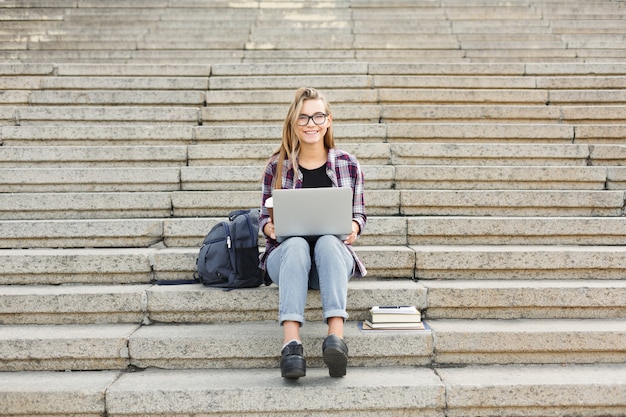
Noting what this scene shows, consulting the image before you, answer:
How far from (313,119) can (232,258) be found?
3.07ft

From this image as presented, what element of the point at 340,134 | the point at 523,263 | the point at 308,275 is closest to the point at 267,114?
the point at 340,134

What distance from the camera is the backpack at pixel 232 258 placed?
2904mm

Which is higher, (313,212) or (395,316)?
(313,212)

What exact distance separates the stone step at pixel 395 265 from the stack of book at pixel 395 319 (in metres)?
0.43

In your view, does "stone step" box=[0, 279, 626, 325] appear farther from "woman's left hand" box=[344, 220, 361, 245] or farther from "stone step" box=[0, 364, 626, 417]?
"stone step" box=[0, 364, 626, 417]

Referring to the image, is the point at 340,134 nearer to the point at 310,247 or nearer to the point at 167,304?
the point at 310,247

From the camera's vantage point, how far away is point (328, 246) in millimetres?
2523

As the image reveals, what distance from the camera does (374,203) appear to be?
367 centimetres

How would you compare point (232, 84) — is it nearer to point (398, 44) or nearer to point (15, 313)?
point (398, 44)

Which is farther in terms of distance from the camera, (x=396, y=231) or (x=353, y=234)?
(x=396, y=231)

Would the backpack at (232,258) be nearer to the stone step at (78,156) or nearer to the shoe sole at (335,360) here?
the shoe sole at (335,360)

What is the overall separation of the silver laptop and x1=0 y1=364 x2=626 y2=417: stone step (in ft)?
2.46

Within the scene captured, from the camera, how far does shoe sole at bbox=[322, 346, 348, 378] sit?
2314 millimetres

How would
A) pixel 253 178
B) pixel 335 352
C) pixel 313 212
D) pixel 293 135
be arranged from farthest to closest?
pixel 253 178
pixel 293 135
pixel 313 212
pixel 335 352
